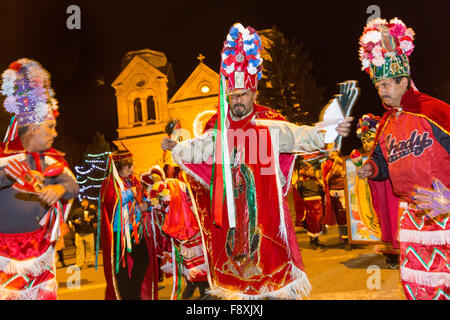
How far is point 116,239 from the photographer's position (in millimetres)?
4777

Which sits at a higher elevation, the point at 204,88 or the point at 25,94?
the point at 204,88

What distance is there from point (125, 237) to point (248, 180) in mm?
2294

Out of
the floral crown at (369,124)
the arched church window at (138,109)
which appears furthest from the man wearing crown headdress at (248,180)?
the arched church window at (138,109)

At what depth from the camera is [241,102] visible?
3328 mm

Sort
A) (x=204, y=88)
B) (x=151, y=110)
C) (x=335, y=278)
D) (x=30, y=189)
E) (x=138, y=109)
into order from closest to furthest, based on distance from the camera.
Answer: (x=30, y=189)
(x=335, y=278)
(x=204, y=88)
(x=151, y=110)
(x=138, y=109)

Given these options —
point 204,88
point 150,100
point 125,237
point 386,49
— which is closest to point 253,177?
point 386,49

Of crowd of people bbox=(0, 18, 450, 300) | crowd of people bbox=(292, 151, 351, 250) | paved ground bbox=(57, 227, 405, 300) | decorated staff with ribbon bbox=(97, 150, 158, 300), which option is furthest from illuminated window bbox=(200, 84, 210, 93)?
crowd of people bbox=(0, 18, 450, 300)

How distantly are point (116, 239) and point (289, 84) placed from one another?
56.5 ft

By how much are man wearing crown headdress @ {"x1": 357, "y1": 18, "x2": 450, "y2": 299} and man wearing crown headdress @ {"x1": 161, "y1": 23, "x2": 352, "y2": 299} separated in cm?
62

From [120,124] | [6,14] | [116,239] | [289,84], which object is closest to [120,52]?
[120,124]

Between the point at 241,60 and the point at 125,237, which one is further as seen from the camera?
the point at 125,237

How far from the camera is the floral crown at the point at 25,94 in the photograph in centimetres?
312

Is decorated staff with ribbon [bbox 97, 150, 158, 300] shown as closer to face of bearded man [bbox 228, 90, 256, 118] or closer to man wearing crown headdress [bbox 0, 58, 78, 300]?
man wearing crown headdress [bbox 0, 58, 78, 300]

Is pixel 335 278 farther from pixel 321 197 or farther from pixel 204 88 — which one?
pixel 204 88
